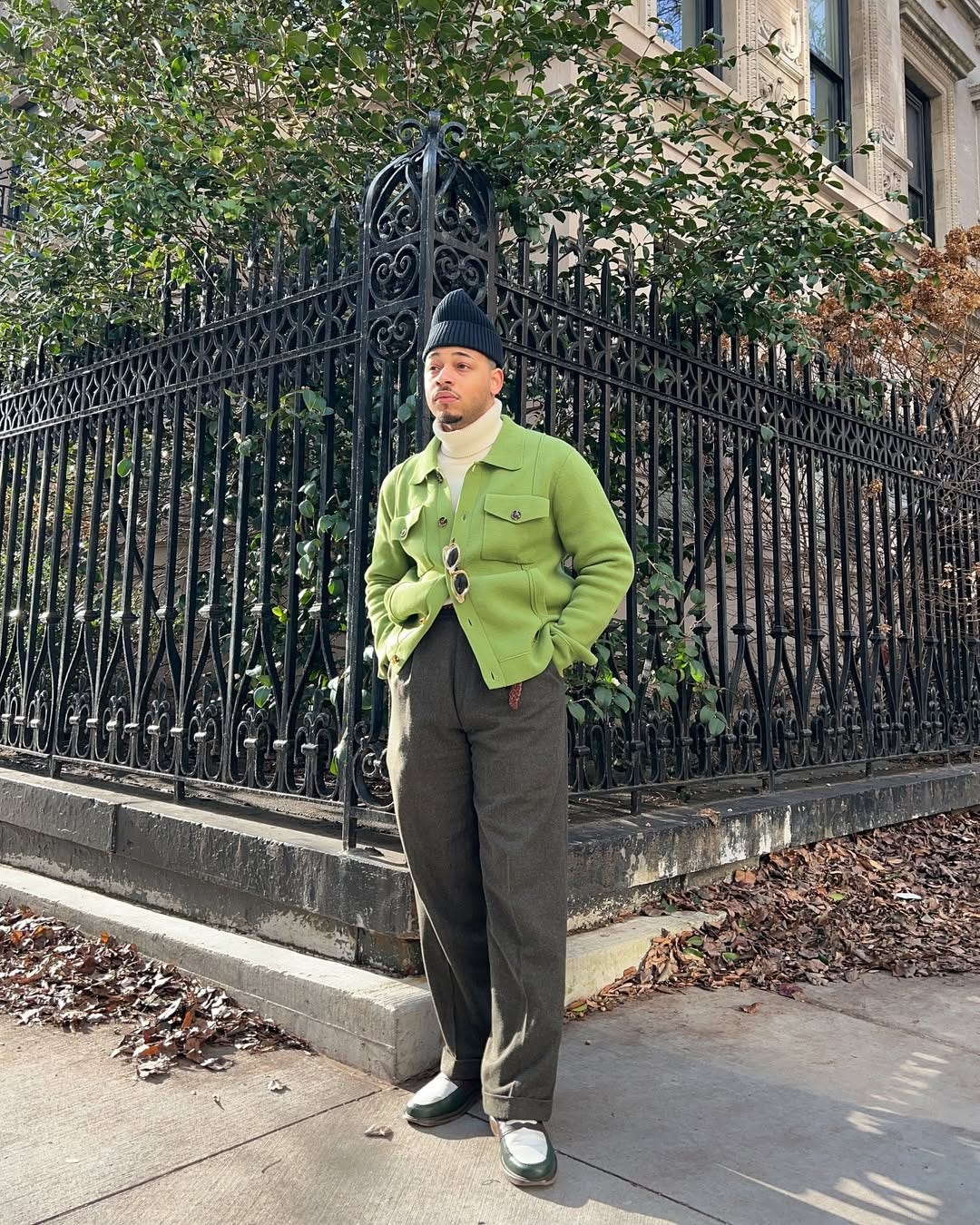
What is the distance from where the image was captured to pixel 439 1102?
2.75 metres

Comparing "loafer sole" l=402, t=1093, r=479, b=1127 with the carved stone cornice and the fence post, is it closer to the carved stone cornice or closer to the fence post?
the fence post

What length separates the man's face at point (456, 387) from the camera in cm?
278

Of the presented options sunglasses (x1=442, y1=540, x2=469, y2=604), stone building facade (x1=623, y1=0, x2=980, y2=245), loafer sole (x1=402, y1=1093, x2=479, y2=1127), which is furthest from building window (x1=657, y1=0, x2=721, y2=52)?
loafer sole (x1=402, y1=1093, x2=479, y2=1127)

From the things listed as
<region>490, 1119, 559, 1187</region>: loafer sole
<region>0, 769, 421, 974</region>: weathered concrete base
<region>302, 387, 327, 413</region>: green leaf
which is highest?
<region>302, 387, 327, 413</region>: green leaf

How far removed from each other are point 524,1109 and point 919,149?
18.6 m

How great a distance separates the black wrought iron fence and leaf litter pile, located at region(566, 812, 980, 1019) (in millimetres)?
564

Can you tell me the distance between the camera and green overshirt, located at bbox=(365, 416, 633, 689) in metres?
2.65

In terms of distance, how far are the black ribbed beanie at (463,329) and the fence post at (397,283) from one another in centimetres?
77

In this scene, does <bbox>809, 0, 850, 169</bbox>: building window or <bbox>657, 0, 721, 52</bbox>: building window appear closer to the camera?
<bbox>657, 0, 721, 52</bbox>: building window

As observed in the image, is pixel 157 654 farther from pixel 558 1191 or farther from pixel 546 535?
pixel 558 1191

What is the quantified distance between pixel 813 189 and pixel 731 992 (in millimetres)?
4218

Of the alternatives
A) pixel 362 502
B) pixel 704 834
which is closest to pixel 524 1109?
pixel 704 834

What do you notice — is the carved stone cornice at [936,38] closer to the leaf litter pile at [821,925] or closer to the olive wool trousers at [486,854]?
the leaf litter pile at [821,925]

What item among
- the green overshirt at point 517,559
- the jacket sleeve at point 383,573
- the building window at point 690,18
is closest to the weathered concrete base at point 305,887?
the jacket sleeve at point 383,573
